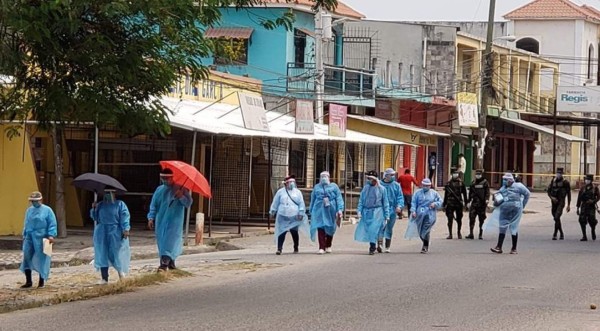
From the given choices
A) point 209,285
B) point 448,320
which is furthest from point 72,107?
point 448,320

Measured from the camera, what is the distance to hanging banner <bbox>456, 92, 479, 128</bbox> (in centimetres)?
5047

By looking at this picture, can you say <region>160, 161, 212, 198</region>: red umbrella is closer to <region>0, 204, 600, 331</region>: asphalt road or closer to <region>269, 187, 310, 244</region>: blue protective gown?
<region>0, 204, 600, 331</region>: asphalt road

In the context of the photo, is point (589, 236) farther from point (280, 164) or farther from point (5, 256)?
point (5, 256)

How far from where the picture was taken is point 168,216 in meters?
18.0

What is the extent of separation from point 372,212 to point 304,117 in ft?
29.5

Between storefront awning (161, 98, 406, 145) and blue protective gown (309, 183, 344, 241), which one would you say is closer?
blue protective gown (309, 183, 344, 241)

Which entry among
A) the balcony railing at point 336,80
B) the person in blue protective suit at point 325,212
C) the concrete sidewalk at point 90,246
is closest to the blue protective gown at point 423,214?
the person in blue protective suit at point 325,212

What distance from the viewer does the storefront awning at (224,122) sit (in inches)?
1055

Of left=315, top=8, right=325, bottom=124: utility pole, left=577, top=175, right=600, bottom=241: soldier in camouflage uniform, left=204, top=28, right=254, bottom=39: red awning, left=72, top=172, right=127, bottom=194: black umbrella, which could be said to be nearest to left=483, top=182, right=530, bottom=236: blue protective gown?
left=577, top=175, right=600, bottom=241: soldier in camouflage uniform

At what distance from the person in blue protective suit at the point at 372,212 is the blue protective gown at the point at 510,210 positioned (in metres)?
2.32

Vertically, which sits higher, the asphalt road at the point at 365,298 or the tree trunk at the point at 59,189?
the tree trunk at the point at 59,189

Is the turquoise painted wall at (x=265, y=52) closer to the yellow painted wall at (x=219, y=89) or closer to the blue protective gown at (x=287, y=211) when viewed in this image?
the yellow painted wall at (x=219, y=89)

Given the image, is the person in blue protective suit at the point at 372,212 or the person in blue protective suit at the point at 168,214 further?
the person in blue protective suit at the point at 372,212

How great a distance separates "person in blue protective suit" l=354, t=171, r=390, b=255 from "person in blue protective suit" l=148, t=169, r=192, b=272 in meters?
5.68
